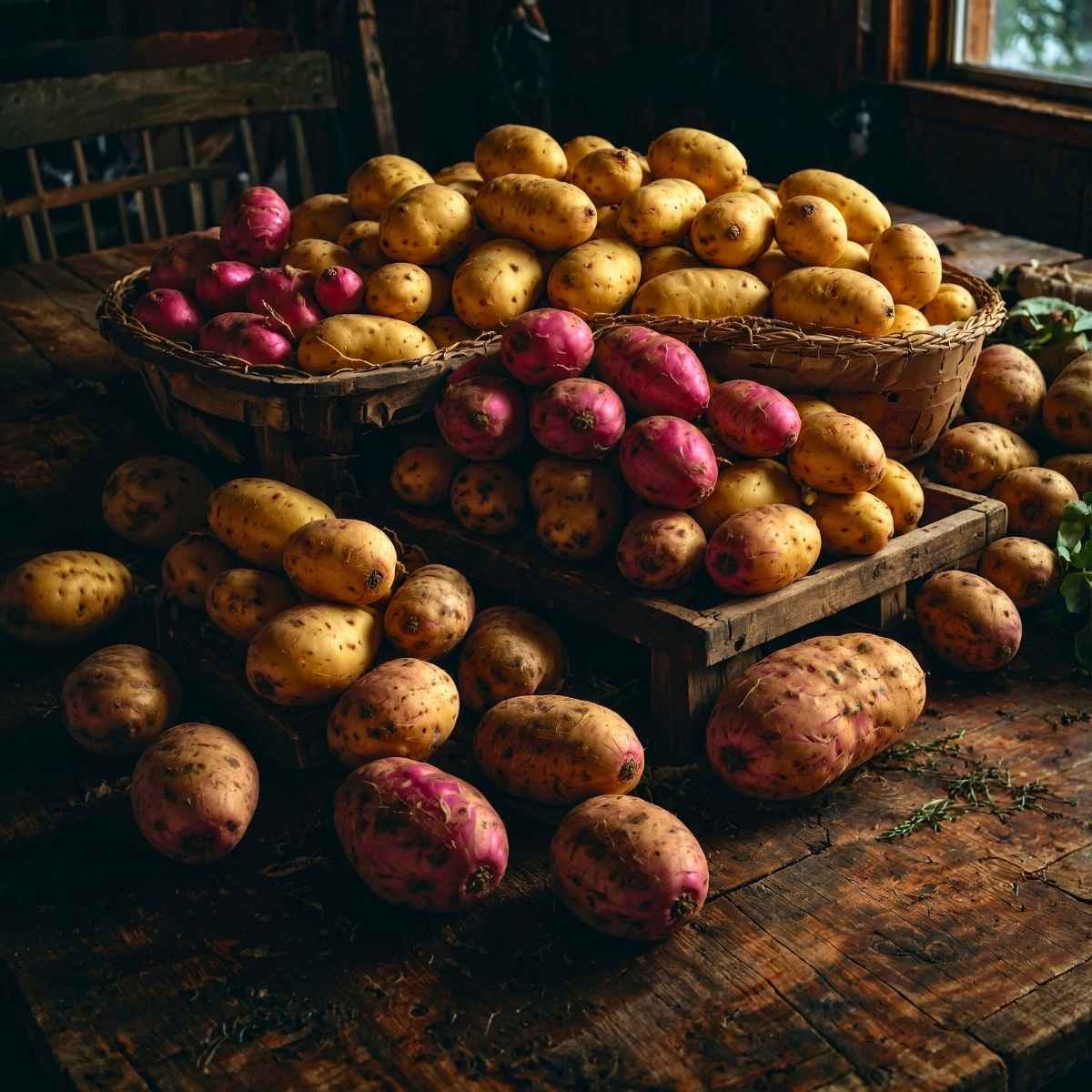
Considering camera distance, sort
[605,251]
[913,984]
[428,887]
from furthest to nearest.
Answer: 1. [605,251]
2. [428,887]
3. [913,984]

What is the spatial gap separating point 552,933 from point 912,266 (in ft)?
5.52

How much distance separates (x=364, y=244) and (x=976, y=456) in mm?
1452

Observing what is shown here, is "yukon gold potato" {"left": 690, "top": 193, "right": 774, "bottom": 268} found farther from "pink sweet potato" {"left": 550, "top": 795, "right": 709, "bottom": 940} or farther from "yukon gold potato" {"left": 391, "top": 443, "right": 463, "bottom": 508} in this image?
"pink sweet potato" {"left": 550, "top": 795, "right": 709, "bottom": 940}

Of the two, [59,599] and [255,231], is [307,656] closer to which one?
[59,599]

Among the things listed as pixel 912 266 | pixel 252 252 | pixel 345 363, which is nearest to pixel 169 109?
pixel 252 252

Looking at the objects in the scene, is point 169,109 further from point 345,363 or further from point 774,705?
point 774,705

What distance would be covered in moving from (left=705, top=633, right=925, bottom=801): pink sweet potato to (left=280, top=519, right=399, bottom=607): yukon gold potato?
0.63m

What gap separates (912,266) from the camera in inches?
110

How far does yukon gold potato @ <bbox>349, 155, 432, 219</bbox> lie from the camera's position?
3.06 meters

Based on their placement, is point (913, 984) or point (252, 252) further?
point (252, 252)

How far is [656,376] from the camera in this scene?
95.9 inches

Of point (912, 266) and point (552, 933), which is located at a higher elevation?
point (912, 266)

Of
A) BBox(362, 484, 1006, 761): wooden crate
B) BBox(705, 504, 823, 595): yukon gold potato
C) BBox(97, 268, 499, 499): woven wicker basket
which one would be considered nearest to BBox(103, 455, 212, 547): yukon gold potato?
BBox(97, 268, 499, 499): woven wicker basket

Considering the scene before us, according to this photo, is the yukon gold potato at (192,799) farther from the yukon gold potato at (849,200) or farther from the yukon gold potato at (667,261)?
the yukon gold potato at (849,200)
